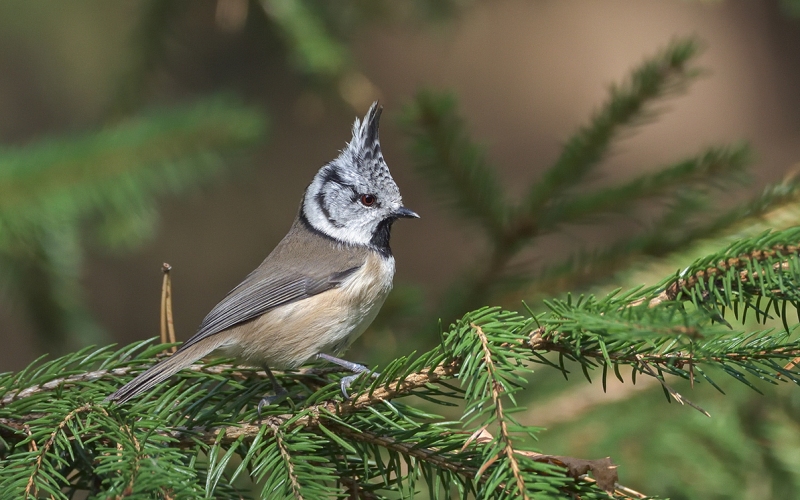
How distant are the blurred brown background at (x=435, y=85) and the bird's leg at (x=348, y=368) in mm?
3315

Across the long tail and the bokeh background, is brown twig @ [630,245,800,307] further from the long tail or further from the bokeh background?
the long tail

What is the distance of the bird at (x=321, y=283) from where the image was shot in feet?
7.74

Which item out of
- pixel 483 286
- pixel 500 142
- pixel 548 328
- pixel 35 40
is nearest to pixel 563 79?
pixel 500 142

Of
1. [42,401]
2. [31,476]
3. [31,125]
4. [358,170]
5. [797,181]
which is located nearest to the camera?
[31,476]

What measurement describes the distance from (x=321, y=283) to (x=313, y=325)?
22 centimetres

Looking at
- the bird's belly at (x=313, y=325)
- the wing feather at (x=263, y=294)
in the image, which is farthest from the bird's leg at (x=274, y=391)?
the wing feather at (x=263, y=294)

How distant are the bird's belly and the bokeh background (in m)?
0.16

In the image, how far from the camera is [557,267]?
2.52m

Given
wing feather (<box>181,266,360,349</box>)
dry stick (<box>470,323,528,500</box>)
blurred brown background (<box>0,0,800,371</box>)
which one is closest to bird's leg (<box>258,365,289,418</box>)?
wing feather (<box>181,266,360,349</box>)

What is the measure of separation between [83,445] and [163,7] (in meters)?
2.23

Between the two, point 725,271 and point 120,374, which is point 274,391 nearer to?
point 120,374

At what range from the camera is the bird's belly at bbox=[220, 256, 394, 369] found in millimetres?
2367

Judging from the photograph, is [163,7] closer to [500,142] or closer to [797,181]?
[797,181]

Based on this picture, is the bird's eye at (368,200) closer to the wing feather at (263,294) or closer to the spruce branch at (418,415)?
the wing feather at (263,294)
